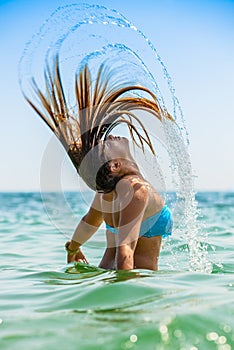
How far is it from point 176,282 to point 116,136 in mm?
1290

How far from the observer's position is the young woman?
446cm

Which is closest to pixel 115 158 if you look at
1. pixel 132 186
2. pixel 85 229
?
pixel 132 186

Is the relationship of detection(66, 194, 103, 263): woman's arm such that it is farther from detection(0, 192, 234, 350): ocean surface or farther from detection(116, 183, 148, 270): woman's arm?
detection(116, 183, 148, 270): woman's arm

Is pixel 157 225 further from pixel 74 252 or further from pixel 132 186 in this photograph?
pixel 74 252

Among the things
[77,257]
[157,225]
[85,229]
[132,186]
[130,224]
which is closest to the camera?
[130,224]

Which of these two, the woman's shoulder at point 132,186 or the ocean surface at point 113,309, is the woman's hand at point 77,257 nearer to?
the ocean surface at point 113,309

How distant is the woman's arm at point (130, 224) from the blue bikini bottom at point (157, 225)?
0.32m

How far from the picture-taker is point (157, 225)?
4879 millimetres

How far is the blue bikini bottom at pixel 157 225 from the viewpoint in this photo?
480 cm

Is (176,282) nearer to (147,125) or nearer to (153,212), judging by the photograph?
(153,212)

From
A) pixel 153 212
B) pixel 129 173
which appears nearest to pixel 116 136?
pixel 129 173

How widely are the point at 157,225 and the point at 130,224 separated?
0.54 m

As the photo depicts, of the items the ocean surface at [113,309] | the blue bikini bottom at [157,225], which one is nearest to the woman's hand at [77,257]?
the ocean surface at [113,309]

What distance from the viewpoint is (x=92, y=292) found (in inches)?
149
